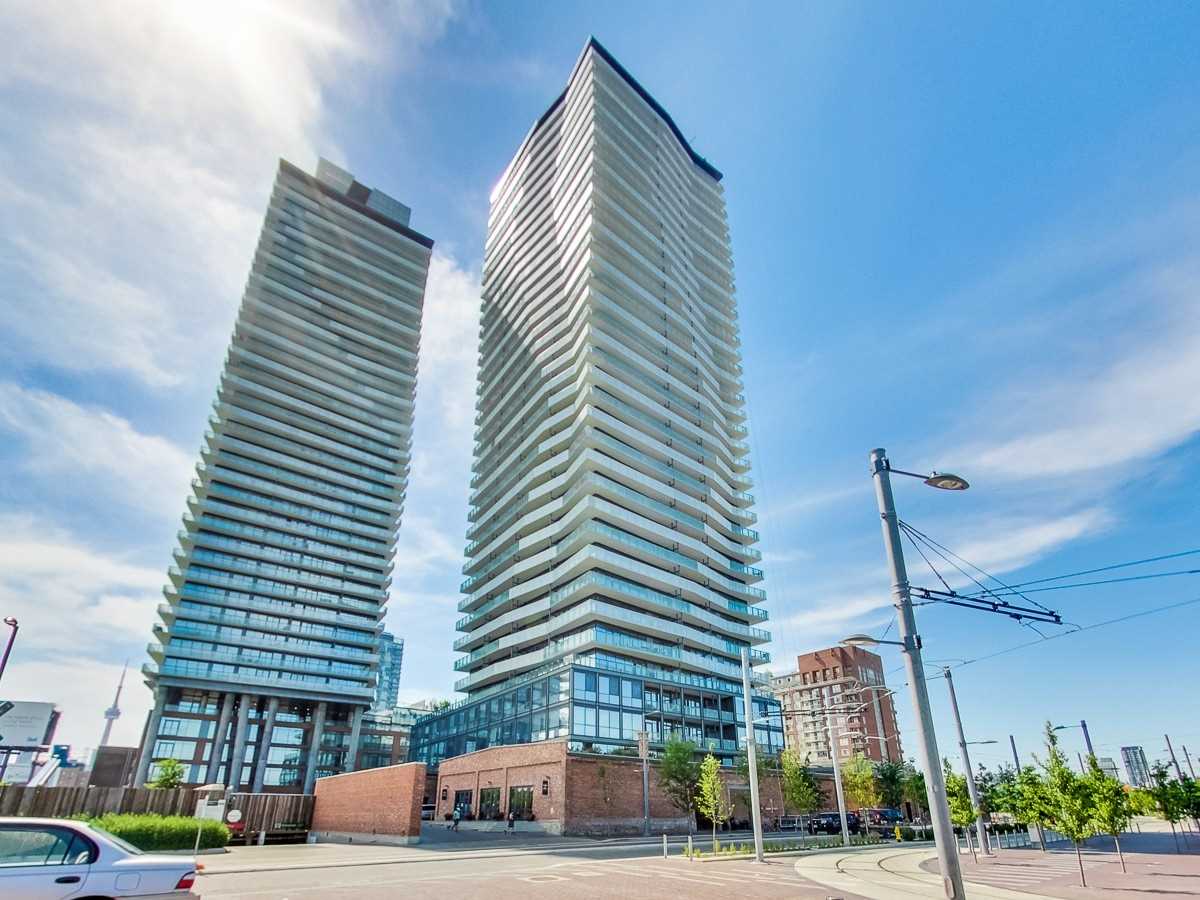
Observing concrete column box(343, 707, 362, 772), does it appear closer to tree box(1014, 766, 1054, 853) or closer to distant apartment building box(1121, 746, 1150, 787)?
tree box(1014, 766, 1054, 853)

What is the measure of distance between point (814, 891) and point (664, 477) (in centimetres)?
5602

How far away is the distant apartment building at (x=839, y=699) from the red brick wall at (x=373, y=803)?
8096 centimetres

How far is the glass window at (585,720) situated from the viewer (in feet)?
160

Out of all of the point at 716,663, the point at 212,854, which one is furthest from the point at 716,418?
the point at 212,854

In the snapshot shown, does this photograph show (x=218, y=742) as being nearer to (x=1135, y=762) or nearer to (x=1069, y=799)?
(x=1069, y=799)

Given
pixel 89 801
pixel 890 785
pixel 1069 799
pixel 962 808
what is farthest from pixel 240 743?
pixel 1069 799

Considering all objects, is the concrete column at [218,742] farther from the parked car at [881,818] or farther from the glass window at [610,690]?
the parked car at [881,818]

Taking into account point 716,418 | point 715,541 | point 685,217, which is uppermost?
point 685,217

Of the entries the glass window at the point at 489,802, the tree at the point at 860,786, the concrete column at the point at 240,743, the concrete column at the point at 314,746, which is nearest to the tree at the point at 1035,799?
the tree at the point at 860,786

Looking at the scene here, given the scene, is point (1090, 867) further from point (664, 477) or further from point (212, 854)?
point (664, 477)

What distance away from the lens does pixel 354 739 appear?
296 feet

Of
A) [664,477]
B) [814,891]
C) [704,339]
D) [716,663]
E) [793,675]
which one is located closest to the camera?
[814,891]

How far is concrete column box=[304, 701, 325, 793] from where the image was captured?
86200 mm

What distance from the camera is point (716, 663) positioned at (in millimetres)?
65125
